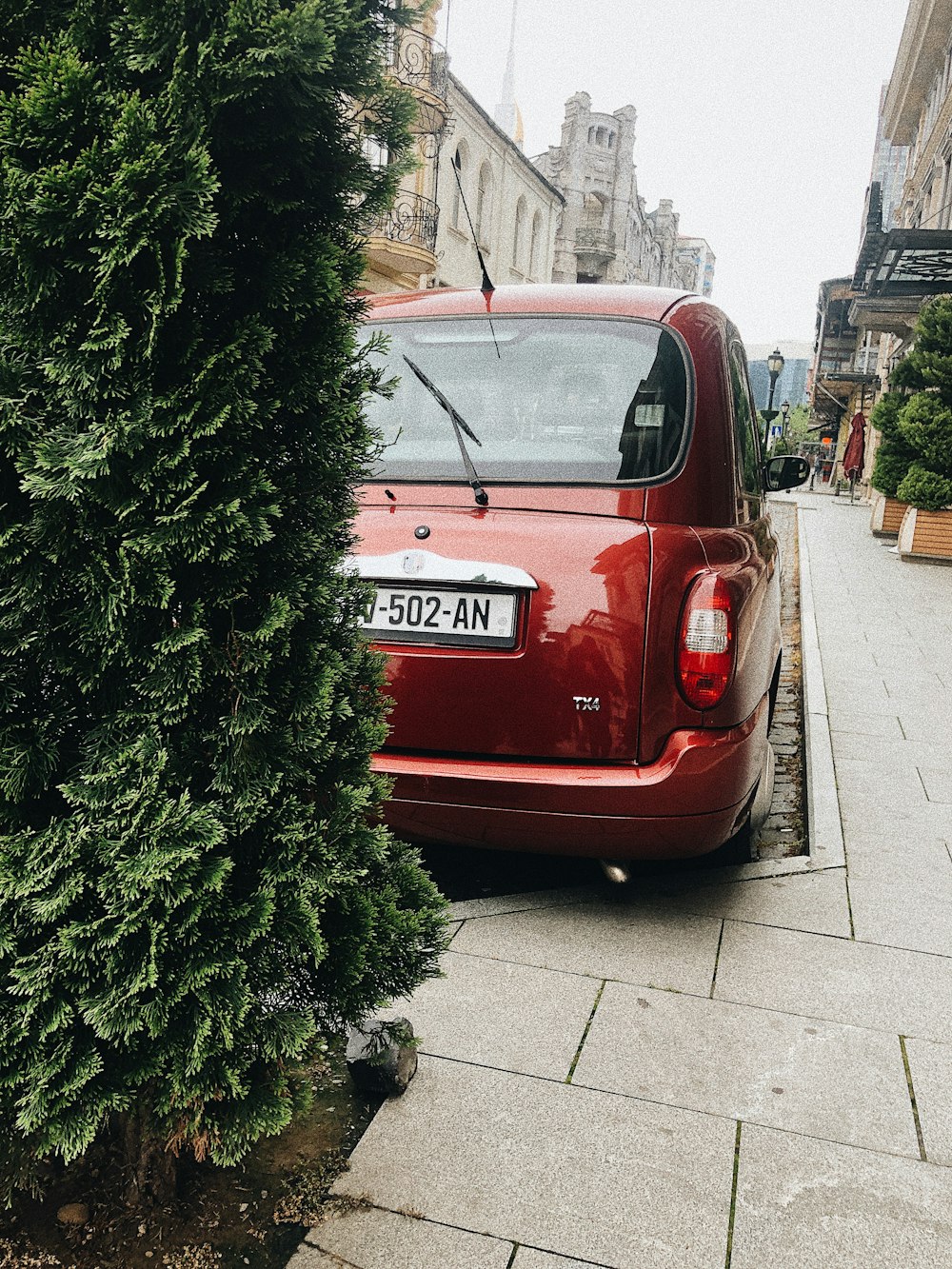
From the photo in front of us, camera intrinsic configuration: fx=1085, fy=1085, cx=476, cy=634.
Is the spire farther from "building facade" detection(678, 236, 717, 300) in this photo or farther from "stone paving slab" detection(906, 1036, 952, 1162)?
"stone paving slab" detection(906, 1036, 952, 1162)

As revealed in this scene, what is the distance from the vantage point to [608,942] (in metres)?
3.46

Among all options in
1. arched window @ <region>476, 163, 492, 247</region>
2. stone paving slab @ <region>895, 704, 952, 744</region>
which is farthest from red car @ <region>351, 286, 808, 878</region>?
arched window @ <region>476, 163, 492, 247</region>

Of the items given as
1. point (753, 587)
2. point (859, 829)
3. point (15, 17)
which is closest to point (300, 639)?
point (15, 17)

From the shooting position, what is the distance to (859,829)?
15.8 feet

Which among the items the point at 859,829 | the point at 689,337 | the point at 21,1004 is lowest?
the point at 859,829

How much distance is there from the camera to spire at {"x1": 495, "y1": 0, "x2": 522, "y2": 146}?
2672 inches

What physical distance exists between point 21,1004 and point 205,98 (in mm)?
1438

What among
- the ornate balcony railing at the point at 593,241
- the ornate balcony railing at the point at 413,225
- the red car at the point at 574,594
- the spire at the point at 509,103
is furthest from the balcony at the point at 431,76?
the spire at the point at 509,103

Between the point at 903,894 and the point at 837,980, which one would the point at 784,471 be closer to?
the point at 903,894

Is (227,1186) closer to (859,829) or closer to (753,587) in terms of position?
(753,587)

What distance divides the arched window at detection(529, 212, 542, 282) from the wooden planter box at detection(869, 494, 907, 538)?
24663mm

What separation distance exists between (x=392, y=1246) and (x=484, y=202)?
36534 mm

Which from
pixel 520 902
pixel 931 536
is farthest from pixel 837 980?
pixel 931 536

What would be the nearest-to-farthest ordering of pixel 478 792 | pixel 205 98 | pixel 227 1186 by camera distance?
pixel 205 98 < pixel 227 1186 < pixel 478 792
